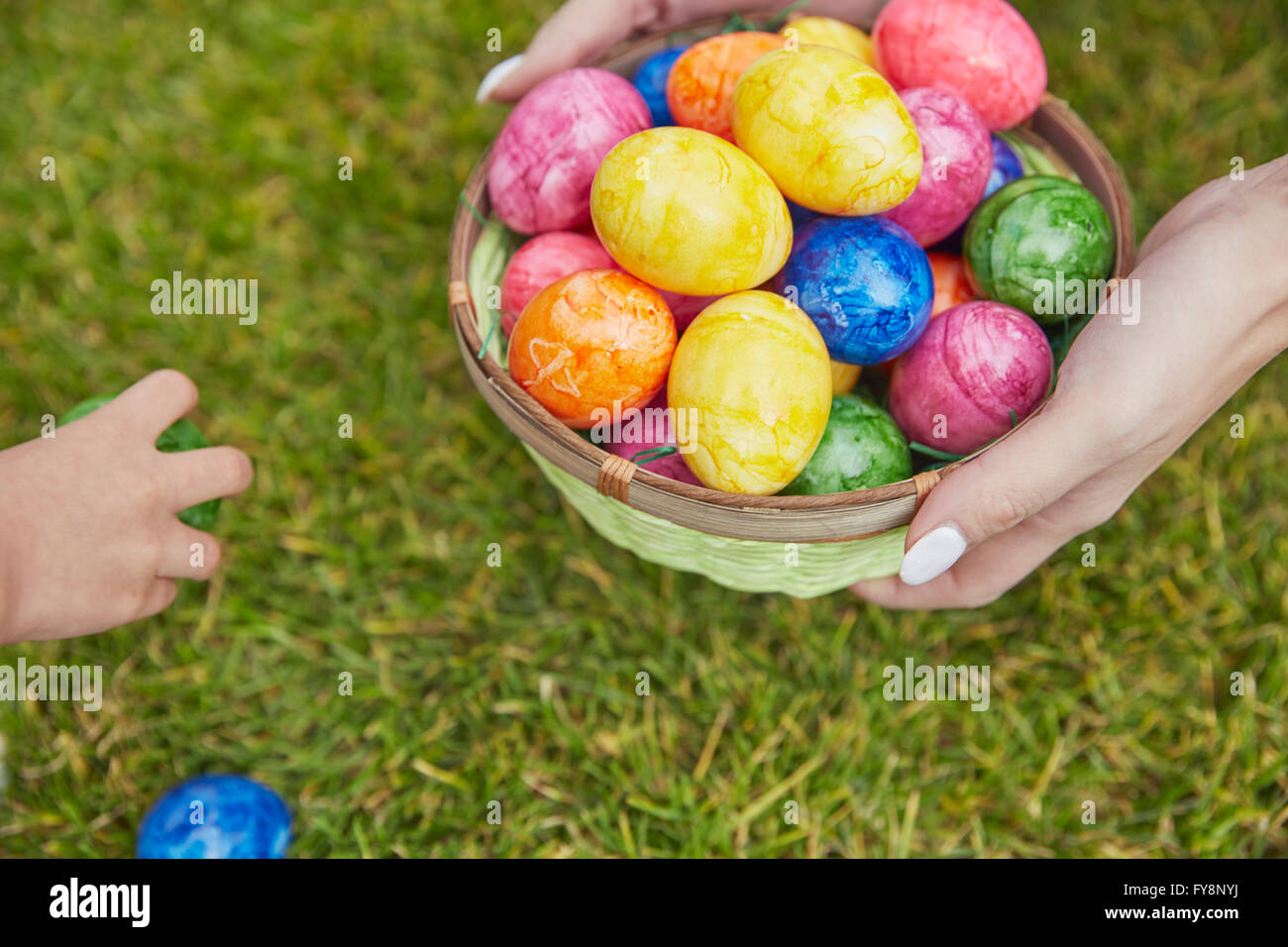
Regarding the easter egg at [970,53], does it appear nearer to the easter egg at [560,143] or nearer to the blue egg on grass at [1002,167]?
the blue egg on grass at [1002,167]

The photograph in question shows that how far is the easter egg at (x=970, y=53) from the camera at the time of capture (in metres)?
1.42

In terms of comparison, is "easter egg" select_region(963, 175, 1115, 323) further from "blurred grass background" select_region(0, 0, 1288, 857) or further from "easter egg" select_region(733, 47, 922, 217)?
"blurred grass background" select_region(0, 0, 1288, 857)

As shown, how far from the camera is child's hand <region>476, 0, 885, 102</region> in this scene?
60.9 inches

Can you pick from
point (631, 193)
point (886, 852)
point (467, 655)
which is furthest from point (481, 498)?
point (886, 852)

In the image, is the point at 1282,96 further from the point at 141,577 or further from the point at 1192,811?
the point at 141,577

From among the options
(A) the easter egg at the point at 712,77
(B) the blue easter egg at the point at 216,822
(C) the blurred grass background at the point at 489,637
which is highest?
(A) the easter egg at the point at 712,77

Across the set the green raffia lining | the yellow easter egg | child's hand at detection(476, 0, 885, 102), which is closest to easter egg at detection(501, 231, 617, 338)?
the green raffia lining

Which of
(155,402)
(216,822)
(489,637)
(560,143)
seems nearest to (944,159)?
(560,143)

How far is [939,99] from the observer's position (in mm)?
1366

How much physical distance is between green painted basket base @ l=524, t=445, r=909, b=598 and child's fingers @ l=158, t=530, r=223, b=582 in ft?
1.59

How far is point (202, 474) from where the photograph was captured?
1385mm

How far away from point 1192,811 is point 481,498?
1.32 meters

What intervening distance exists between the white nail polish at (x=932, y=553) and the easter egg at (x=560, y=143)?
0.68m

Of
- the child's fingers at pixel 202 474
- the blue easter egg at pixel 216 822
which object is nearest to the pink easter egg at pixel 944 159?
the child's fingers at pixel 202 474
